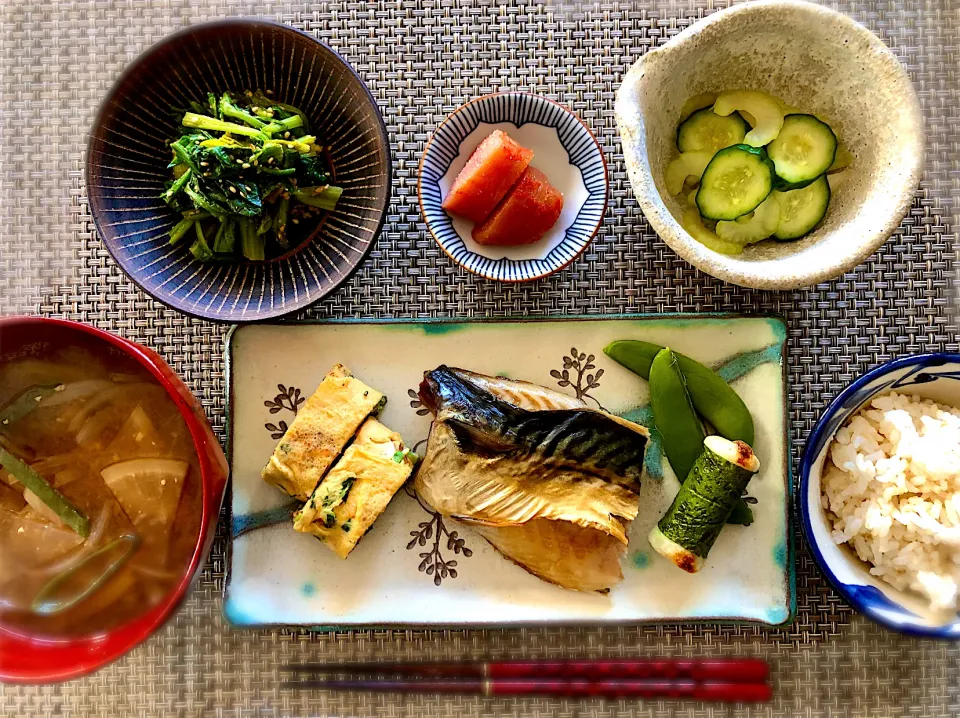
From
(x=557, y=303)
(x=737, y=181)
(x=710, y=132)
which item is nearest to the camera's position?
(x=737, y=181)

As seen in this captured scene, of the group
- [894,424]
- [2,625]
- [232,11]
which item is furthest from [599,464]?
[232,11]

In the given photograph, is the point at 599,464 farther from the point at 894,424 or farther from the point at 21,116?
the point at 21,116

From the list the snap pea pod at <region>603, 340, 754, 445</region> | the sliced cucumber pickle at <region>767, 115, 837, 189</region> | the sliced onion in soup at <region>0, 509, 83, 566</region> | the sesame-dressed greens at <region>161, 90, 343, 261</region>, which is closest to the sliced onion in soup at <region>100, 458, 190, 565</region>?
the sliced onion in soup at <region>0, 509, 83, 566</region>

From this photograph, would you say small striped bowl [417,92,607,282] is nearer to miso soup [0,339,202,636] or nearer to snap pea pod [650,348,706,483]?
snap pea pod [650,348,706,483]

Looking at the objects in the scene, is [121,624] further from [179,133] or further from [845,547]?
[845,547]

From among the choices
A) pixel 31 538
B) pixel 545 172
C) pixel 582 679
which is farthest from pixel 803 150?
pixel 31 538

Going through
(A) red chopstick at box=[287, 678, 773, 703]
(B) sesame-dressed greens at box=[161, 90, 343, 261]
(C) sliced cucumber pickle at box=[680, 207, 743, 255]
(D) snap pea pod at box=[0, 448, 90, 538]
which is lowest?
(A) red chopstick at box=[287, 678, 773, 703]
